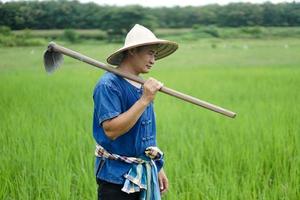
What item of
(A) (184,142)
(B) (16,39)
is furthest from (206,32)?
(A) (184,142)

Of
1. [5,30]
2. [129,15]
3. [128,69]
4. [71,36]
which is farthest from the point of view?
[129,15]

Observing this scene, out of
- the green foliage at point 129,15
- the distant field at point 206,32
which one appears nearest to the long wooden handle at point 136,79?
the green foliage at point 129,15

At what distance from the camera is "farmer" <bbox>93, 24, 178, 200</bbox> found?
55.2 inches

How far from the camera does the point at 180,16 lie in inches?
395

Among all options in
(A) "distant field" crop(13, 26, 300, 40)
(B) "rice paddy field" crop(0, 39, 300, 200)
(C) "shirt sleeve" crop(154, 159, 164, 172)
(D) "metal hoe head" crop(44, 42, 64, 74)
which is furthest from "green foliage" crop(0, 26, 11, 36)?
(C) "shirt sleeve" crop(154, 159, 164, 172)

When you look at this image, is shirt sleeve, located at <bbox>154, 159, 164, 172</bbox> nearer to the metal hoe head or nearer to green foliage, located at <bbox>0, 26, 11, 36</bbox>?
the metal hoe head

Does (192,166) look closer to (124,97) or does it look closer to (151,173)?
(151,173)

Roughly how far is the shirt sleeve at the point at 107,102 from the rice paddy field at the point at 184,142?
874 millimetres

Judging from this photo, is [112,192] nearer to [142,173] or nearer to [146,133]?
[142,173]

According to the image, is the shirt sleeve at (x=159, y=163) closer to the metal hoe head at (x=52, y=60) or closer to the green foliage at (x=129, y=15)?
the metal hoe head at (x=52, y=60)

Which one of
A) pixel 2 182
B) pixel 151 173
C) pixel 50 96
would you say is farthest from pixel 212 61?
pixel 151 173

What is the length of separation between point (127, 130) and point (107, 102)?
0.34 feet

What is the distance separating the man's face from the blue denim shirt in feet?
0.20

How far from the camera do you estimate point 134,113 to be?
135cm
